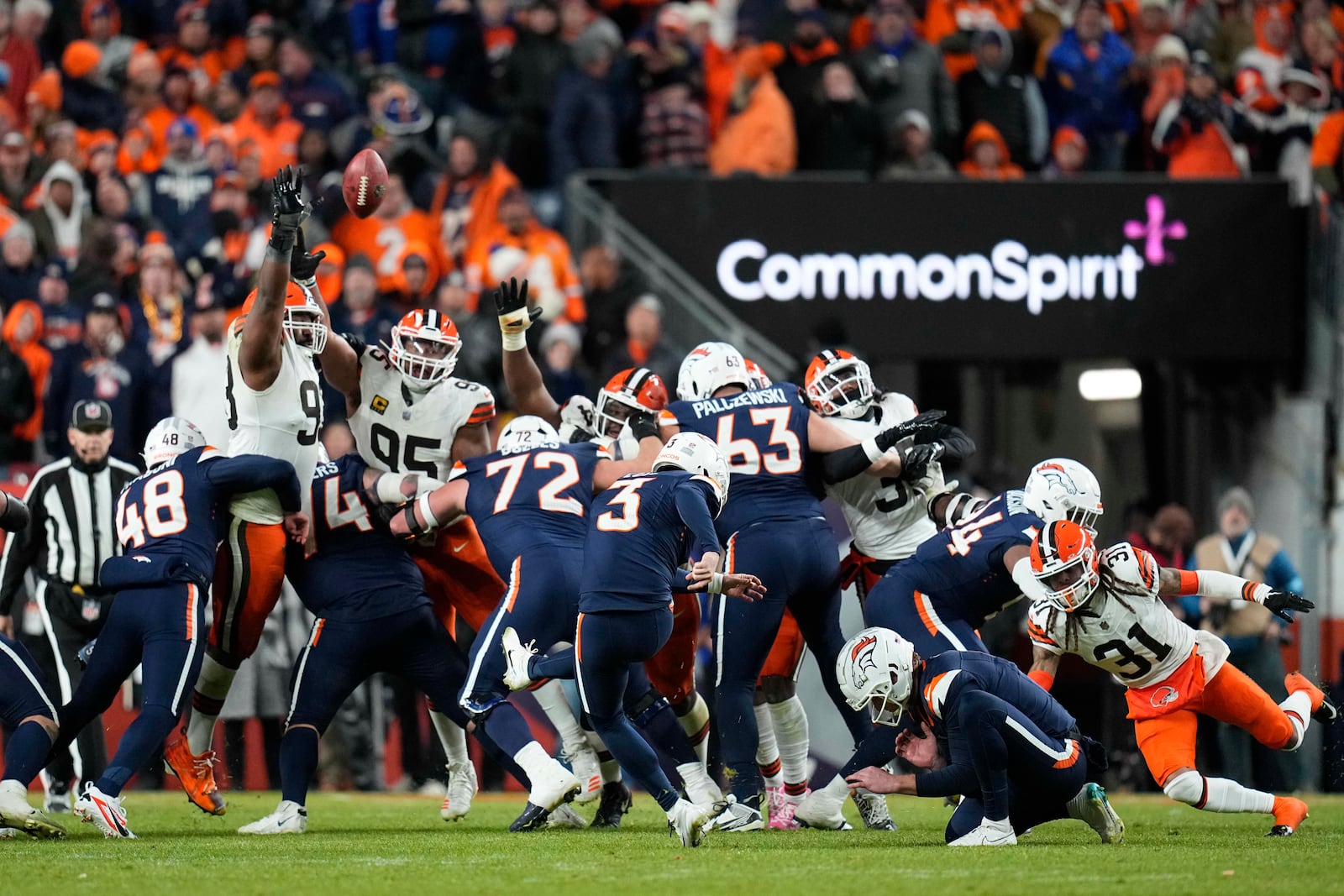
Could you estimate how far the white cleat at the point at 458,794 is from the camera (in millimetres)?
9328

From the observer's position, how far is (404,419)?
378 inches

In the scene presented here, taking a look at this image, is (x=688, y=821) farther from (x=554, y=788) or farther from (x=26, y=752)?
(x=26, y=752)

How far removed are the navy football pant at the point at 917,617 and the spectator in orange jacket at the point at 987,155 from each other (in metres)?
6.24

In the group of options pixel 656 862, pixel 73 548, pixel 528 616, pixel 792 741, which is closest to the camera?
pixel 656 862

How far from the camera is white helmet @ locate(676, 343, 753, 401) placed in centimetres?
941

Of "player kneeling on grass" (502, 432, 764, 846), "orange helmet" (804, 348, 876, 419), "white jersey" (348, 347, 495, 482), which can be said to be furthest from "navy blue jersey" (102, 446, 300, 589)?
"orange helmet" (804, 348, 876, 419)

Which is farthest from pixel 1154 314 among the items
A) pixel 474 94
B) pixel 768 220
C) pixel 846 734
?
pixel 474 94

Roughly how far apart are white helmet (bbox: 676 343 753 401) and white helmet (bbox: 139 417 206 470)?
7.78ft

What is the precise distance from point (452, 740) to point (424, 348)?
1960 millimetres

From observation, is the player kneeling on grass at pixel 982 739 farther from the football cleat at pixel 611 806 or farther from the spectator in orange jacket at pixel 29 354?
the spectator in orange jacket at pixel 29 354

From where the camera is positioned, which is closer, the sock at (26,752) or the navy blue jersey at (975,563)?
the sock at (26,752)

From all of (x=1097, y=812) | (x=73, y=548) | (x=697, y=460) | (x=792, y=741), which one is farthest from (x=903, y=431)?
(x=73, y=548)

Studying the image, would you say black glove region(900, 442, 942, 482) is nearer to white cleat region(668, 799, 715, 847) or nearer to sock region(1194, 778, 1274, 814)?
sock region(1194, 778, 1274, 814)

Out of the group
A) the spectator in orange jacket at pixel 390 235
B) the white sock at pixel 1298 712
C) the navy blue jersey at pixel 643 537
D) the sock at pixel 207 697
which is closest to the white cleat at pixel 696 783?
the navy blue jersey at pixel 643 537
